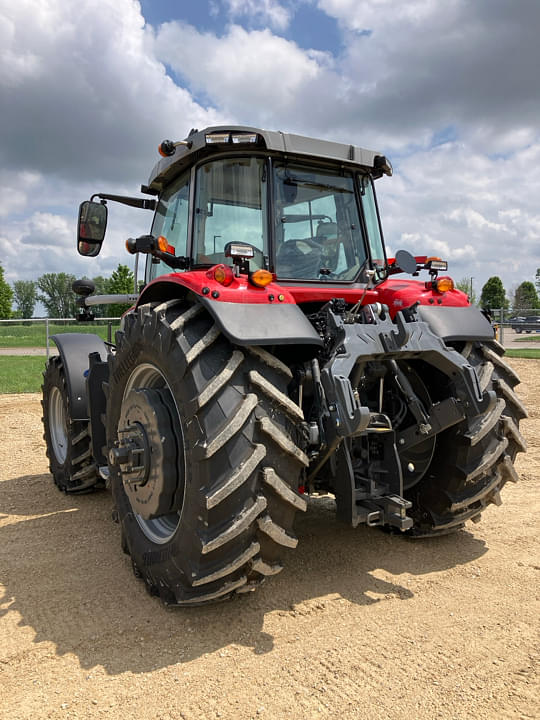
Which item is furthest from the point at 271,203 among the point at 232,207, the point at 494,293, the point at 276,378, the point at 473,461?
the point at 494,293

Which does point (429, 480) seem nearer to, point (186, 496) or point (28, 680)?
point (186, 496)

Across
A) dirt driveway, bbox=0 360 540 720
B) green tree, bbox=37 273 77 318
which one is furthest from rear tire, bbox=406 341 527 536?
green tree, bbox=37 273 77 318

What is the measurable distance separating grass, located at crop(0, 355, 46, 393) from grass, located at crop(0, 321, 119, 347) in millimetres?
1012

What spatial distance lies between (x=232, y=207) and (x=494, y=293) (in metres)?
61.7

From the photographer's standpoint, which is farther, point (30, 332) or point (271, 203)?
point (30, 332)

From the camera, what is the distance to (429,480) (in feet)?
11.4

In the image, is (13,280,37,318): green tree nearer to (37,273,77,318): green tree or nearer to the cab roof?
(37,273,77,318): green tree

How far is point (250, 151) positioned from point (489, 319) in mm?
1949

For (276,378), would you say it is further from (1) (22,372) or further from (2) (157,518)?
(1) (22,372)

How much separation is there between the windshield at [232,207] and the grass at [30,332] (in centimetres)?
1558

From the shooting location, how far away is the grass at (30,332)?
19.5 m

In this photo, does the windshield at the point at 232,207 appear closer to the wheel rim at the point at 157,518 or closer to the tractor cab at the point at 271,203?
the tractor cab at the point at 271,203

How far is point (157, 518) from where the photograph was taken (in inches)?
125

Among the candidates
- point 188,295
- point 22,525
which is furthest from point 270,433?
point 22,525
